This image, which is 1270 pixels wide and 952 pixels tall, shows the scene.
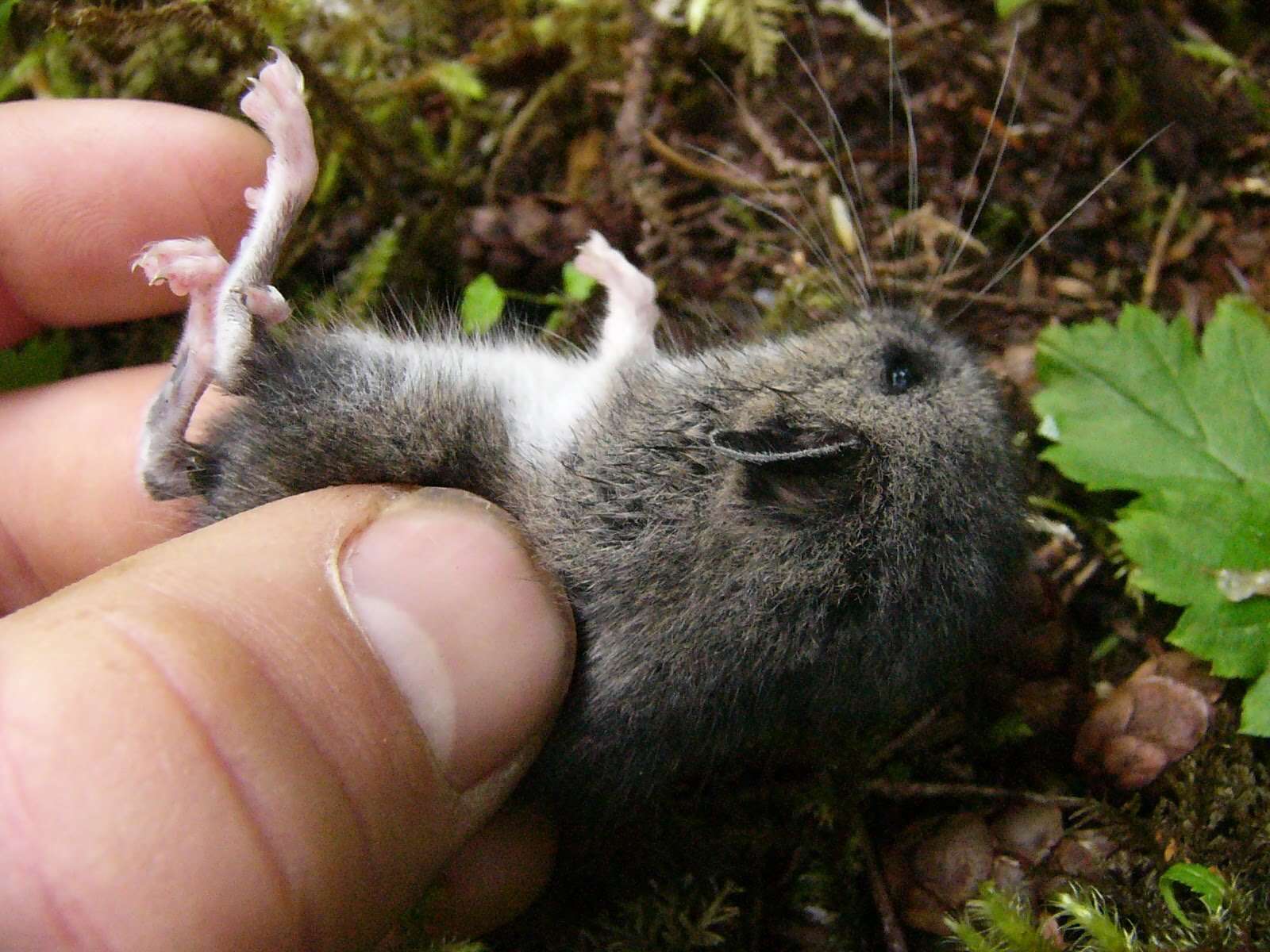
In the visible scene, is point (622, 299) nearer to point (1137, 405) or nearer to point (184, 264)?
point (184, 264)

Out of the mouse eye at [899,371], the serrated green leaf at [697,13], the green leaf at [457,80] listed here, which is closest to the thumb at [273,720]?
the mouse eye at [899,371]


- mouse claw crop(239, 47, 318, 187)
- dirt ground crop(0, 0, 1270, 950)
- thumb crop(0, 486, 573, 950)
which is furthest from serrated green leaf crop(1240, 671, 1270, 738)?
mouse claw crop(239, 47, 318, 187)

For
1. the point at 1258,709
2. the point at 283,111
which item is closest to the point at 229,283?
the point at 283,111

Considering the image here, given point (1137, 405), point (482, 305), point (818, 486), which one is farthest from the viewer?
point (482, 305)

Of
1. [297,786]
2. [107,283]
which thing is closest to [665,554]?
[297,786]

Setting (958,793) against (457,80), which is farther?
(457,80)

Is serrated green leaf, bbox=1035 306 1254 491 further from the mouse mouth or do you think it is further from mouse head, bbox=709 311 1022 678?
the mouse mouth
